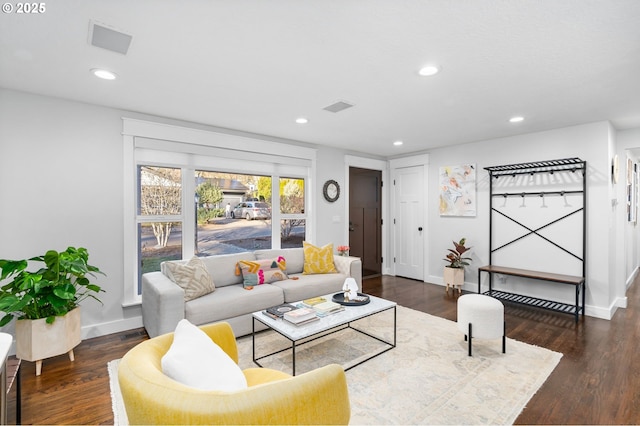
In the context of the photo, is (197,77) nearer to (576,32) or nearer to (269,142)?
(269,142)

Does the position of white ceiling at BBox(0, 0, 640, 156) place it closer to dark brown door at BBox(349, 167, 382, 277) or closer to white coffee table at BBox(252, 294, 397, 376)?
white coffee table at BBox(252, 294, 397, 376)

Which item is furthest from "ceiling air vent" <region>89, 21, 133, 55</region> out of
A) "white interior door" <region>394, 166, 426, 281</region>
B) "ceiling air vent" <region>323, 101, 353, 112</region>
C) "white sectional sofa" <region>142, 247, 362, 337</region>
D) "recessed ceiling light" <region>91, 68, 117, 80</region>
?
"white interior door" <region>394, 166, 426, 281</region>

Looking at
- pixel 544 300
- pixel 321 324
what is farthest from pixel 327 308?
pixel 544 300

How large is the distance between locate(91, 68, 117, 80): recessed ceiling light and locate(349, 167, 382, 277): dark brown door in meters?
3.87

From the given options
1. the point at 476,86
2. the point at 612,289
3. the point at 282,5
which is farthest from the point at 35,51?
the point at 612,289

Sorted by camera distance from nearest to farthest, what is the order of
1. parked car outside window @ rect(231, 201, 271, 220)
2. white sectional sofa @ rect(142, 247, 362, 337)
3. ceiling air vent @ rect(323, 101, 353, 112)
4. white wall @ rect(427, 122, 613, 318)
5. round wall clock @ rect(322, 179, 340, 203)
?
white sectional sofa @ rect(142, 247, 362, 337) → ceiling air vent @ rect(323, 101, 353, 112) → white wall @ rect(427, 122, 613, 318) → parked car outside window @ rect(231, 201, 271, 220) → round wall clock @ rect(322, 179, 340, 203)

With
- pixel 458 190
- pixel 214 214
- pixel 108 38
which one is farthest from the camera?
pixel 458 190

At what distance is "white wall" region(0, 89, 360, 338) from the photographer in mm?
2764

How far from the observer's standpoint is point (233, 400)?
944 mm

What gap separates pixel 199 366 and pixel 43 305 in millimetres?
2118

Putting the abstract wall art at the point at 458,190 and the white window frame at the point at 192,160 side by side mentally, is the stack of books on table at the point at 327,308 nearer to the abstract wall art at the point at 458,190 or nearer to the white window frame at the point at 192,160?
the white window frame at the point at 192,160

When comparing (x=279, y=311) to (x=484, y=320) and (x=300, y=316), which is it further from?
(x=484, y=320)

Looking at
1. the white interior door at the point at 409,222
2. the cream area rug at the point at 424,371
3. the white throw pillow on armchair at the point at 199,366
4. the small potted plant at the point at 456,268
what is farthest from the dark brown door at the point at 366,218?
the white throw pillow on armchair at the point at 199,366

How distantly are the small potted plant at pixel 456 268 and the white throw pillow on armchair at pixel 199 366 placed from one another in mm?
4181
